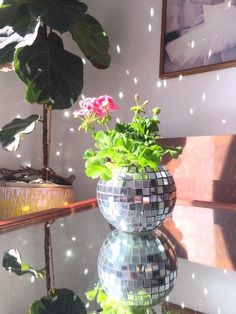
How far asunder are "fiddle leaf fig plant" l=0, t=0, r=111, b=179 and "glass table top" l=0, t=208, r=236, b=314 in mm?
794

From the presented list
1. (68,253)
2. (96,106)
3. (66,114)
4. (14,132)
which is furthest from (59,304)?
(66,114)

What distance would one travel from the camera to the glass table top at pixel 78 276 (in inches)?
20.3

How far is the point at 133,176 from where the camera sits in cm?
78

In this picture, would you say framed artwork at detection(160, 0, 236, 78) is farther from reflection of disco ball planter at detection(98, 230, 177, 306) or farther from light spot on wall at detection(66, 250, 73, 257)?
light spot on wall at detection(66, 250, 73, 257)

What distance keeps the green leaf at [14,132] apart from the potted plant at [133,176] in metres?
0.83

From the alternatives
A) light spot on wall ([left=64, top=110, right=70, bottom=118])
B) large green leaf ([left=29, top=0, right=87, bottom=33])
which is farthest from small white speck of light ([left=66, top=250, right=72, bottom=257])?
light spot on wall ([left=64, top=110, right=70, bottom=118])

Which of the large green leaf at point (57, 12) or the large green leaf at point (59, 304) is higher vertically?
the large green leaf at point (57, 12)

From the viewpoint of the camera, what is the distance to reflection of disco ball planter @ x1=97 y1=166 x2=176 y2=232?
76cm

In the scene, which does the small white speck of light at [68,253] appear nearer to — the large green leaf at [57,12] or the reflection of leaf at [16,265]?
the reflection of leaf at [16,265]

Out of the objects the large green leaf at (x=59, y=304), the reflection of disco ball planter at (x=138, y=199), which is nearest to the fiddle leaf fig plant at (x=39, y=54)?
the reflection of disco ball planter at (x=138, y=199)

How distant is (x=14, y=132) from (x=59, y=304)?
123cm

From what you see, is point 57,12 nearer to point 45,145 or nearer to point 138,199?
point 45,145

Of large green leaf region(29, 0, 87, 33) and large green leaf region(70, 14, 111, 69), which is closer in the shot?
large green leaf region(29, 0, 87, 33)

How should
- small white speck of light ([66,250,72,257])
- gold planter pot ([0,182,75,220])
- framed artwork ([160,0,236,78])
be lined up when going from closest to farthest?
small white speck of light ([66,250,72,257]), framed artwork ([160,0,236,78]), gold planter pot ([0,182,75,220])
